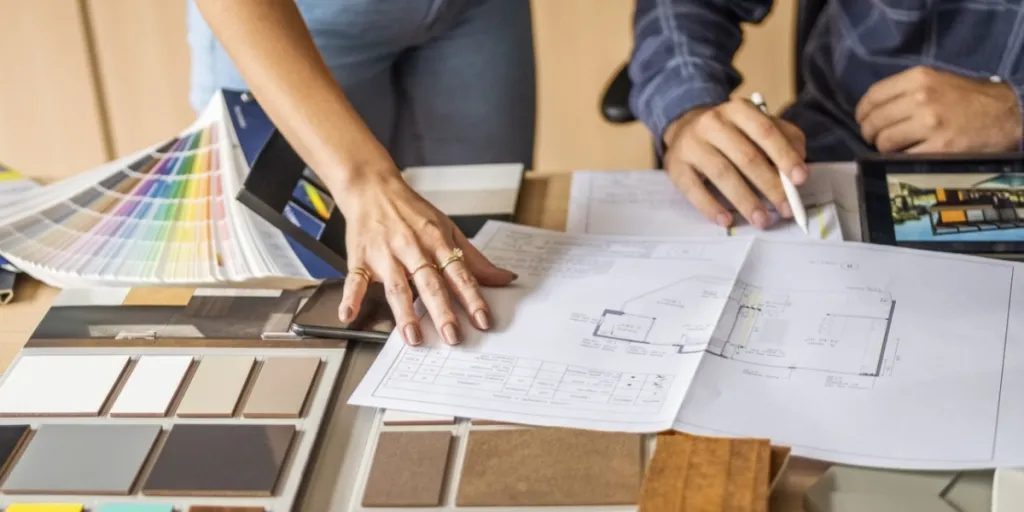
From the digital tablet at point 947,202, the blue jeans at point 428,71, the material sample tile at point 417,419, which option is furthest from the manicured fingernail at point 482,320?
the blue jeans at point 428,71

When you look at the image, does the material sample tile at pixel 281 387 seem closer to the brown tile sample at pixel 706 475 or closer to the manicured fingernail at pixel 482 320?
the manicured fingernail at pixel 482 320

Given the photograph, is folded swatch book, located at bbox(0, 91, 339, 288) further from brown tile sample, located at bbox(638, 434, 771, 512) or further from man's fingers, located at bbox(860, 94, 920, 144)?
man's fingers, located at bbox(860, 94, 920, 144)

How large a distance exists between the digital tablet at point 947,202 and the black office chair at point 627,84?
327 millimetres

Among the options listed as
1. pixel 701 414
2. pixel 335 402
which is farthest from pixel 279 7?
pixel 701 414

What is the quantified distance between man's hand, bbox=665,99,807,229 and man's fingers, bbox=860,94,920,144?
0.09 meters

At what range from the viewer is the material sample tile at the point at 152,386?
1.90ft

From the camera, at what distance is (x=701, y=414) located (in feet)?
1.80

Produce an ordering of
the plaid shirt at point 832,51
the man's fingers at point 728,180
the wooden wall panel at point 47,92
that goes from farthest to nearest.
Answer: the wooden wall panel at point 47,92
the plaid shirt at point 832,51
the man's fingers at point 728,180

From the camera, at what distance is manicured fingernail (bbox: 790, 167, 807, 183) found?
790mm

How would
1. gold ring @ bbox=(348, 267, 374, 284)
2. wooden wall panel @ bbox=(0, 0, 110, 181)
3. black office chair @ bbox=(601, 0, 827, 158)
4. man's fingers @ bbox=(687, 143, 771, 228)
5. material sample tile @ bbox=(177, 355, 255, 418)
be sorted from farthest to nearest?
wooden wall panel @ bbox=(0, 0, 110, 181), black office chair @ bbox=(601, 0, 827, 158), man's fingers @ bbox=(687, 143, 771, 228), gold ring @ bbox=(348, 267, 374, 284), material sample tile @ bbox=(177, 355, 255, 418)

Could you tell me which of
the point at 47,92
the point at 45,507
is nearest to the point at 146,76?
the point at 47,92

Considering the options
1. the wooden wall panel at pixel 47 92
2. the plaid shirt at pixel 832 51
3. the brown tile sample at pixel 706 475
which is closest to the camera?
the brown tile sample at pixel 706 475

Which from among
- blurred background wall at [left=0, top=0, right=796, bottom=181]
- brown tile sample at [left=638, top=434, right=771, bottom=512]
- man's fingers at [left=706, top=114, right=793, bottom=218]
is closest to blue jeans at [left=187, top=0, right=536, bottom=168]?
man's fingers at [left=706, top=114, right=793, bottom=218]

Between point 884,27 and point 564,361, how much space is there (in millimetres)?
590
